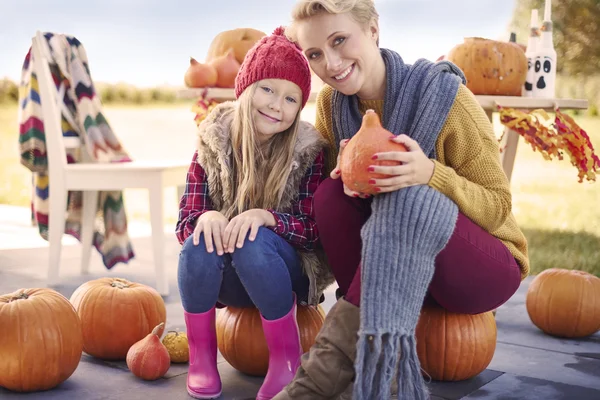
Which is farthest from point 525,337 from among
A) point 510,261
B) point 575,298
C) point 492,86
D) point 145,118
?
point 145,118

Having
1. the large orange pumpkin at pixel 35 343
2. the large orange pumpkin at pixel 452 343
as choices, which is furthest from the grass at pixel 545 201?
the large orange pumpkin at pixel 35 343

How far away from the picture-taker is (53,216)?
312 cm

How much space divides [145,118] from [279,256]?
6.75 metres

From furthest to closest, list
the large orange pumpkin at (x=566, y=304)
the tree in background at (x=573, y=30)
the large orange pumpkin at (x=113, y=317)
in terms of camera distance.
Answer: the tree in background at (x=573, y=30), the large orange pumpkin at (x=566, y=304), the large orange pumpkin at (x=113, y=317)

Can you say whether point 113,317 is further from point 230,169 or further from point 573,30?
point 573,30

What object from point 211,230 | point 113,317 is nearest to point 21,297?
point 113,317

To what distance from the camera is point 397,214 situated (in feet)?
4.75

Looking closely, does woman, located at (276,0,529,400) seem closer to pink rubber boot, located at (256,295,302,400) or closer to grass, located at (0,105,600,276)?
pink rubber boot, located at (256,295,302,400)

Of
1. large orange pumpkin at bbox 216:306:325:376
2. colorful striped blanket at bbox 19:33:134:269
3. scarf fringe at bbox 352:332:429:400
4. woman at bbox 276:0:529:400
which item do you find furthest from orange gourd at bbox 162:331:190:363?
colorful striped blanket at bbox 19:33:134:269

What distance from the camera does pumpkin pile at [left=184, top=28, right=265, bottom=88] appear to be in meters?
3.16

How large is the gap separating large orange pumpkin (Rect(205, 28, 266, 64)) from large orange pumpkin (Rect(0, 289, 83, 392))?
73.2 inches

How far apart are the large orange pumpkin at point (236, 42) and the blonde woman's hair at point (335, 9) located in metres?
1.72

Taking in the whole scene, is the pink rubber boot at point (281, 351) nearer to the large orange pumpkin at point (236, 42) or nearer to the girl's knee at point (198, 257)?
the girl's knee at point (198, 257)

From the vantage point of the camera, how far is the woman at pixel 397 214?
1437 mm
